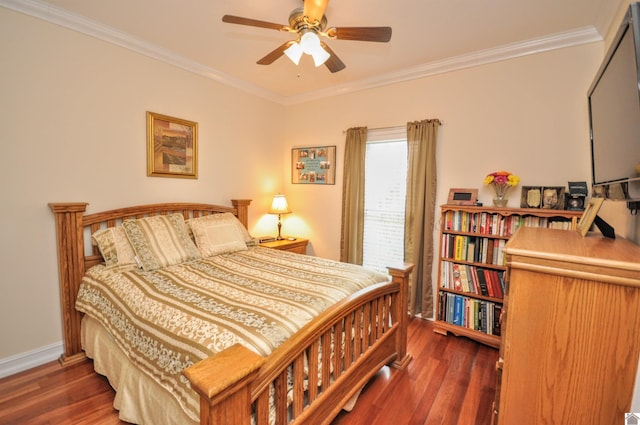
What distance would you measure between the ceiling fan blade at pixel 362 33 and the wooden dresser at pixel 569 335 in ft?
4.64

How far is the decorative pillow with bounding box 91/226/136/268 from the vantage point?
7.28 feet

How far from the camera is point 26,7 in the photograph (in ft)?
6.59

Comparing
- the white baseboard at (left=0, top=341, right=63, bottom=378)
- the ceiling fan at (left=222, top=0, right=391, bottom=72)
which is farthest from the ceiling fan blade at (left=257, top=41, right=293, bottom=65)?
the white baseboard at (left=0, top=341, right=63, bottom=378)

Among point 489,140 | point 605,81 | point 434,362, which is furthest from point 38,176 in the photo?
point 489,140

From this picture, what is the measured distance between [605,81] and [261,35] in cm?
236

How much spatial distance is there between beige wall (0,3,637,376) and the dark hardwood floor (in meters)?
0.39

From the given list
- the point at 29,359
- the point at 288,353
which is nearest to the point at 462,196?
the point at 288,353

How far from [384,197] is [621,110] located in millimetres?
2273

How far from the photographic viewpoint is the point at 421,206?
298 centimetres

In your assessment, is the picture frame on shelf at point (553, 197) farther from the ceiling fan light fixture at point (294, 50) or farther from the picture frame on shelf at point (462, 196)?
the ceiling fan light fixture at point (294, 50)

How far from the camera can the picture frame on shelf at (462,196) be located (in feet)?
8.80

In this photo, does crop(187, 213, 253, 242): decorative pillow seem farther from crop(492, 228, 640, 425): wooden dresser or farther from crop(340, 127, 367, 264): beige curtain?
crop(492, 228, 640, 425): wooden dresser

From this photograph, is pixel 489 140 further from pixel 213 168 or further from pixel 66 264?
pixel 66 264

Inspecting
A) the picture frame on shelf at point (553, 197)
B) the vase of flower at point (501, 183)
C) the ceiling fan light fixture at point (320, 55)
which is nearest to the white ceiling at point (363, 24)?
the ceiling fan light fixture at point (320, 55)
